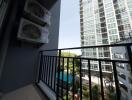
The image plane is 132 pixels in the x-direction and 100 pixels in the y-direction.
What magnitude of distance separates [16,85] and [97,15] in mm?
21888

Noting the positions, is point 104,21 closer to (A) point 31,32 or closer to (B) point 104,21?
(B) point 104,21

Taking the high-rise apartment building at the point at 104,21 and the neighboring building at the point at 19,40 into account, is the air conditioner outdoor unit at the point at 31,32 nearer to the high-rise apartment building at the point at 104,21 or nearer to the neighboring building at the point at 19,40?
the neighboring building at the point at 19,40

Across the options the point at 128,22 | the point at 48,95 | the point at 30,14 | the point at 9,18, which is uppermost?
the point at 128,22

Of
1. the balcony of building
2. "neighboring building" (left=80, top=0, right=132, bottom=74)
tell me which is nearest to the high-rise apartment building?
"neighboring building" (left=80, top=0, right=132, bottom=74)

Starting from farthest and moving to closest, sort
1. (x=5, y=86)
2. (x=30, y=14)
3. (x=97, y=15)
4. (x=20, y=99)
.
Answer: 1. (x=97, y=15)
2. (x=30, y=14)
3. (x=5, y=86)
4. (x=20, y=99)

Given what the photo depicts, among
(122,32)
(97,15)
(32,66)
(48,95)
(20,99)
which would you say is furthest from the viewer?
(97,15)

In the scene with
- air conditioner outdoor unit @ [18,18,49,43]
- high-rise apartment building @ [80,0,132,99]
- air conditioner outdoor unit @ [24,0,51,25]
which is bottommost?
air conditioner outdoor unit @ [18,18,49,43]

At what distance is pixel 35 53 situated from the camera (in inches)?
77.5

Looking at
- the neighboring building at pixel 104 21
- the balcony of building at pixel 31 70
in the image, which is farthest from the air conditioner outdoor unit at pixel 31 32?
the neighboring building at pixel 104 21

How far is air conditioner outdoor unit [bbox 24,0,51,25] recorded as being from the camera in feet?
5.09

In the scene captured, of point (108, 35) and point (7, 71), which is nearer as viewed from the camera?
point (7, 71)

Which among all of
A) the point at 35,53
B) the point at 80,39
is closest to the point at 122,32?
the point at 80,39

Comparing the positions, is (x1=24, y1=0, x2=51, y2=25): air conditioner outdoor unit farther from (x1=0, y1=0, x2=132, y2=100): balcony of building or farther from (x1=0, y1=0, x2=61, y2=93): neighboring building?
(x1=0, y1=0, x2=132, y2=100): balcony of building

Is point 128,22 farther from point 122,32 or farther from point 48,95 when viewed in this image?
point 48,95
